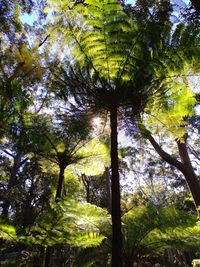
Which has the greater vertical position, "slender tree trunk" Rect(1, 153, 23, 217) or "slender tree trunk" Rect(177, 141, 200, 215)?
"slender tree trunk" Rect(1, 153, 23, 217)

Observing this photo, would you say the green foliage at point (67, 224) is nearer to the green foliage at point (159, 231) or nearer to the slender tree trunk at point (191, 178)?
the green foliage at point (159, 231)

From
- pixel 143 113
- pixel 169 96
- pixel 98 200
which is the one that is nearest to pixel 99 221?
pixel 143 113

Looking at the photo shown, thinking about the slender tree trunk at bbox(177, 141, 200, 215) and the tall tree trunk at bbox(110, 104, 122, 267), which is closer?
the tall tree trunk at bbox(110, 104, 122, 267)

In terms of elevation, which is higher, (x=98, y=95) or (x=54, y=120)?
(x=54, y=120)

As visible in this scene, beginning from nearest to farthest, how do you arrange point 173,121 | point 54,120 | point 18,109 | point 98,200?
point 173,121 < point 18,109 < point 54,120 < point 98,200

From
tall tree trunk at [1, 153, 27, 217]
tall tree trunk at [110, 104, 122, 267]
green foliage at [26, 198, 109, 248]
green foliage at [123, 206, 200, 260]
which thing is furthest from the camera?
tall tree trunk at [1, 153, 27, 217]

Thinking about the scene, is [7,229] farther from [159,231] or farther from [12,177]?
[12,177]

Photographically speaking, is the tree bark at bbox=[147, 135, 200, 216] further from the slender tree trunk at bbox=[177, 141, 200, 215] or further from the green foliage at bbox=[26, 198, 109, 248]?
the green foliage at bbox=[26, 198, 109, 248]

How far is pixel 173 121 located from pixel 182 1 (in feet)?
10.5

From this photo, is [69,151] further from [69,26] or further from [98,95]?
[69,26]

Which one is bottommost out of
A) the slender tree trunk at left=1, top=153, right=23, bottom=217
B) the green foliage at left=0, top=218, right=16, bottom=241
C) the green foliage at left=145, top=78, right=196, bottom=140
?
the green foliage at left=0, top=218, right=16, bottom=241

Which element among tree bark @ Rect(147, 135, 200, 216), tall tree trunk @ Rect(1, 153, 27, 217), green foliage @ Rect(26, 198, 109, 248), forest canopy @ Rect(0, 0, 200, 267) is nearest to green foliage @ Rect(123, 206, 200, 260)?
forest canopy @ Rect(0, 0, 200, 267)

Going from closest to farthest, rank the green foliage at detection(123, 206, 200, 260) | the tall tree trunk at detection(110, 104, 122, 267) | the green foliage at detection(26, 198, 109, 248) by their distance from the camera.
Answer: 1. the tall tree trunk at detection(110, 104, 122, 267)
2. the green foliage at detection(26, 198, 109, 248)
3. the green foliage at detection(123, 206, 200, 260)

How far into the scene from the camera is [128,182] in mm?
20781
